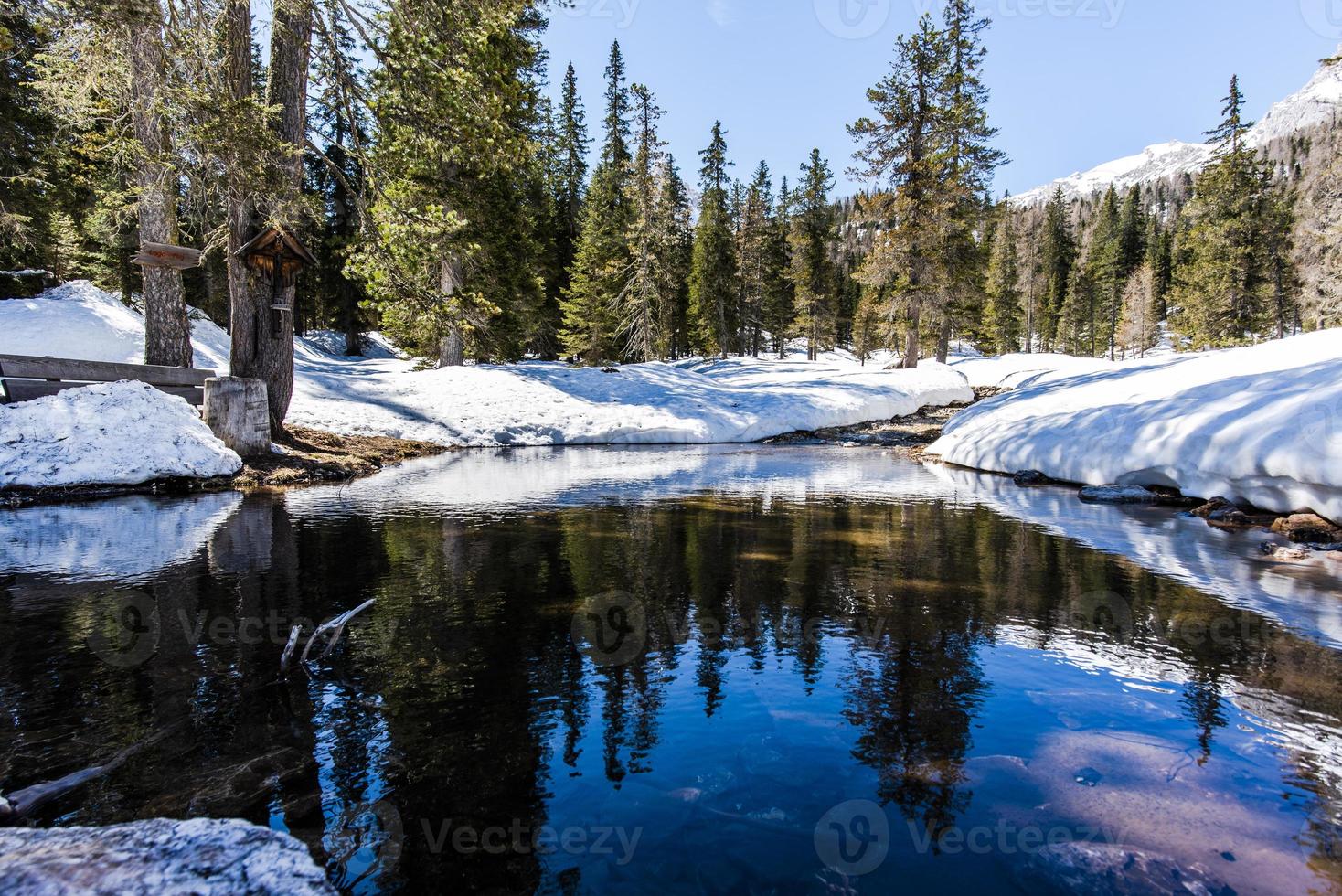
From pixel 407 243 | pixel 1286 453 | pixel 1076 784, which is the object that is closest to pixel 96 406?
pixel 407 243

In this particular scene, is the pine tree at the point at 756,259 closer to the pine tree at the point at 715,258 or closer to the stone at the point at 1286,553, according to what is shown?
the pine tree at the point at 715,258

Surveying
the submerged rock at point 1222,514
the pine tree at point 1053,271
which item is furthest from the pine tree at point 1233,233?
the pine tree at point 1053,271

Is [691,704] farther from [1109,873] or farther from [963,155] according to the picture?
[963,155]

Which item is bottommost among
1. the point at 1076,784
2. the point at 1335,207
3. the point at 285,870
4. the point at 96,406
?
the point at 1076,784

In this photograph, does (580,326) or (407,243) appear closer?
(407,243)

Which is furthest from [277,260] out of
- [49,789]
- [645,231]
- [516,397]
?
[645,231]

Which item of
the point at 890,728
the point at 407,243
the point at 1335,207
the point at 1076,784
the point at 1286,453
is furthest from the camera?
the point at 1335,207

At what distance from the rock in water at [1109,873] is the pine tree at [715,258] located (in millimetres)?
42829

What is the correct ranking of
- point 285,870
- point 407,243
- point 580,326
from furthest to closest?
1. point 580,326
2. point 407,243
3. point 285,870

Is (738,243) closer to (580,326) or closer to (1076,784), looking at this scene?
(580,326)

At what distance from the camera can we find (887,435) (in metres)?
21.1

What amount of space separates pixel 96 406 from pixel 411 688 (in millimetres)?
9660

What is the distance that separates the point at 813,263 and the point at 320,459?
140 feet

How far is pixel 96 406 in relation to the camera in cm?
970
